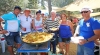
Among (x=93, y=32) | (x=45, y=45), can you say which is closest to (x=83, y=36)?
(x=93, y=32)

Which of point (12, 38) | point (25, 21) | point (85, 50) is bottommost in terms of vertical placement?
point (12, 38)

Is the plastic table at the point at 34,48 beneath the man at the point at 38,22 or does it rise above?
beneath

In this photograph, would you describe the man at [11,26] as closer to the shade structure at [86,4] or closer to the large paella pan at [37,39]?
the large paella pan at [37,39]

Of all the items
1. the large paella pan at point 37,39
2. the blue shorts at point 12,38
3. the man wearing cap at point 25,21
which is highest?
the man wearing cap at point 25,21

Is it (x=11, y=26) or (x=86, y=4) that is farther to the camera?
(x=86, y=4)

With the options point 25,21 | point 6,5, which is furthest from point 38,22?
point 6,5

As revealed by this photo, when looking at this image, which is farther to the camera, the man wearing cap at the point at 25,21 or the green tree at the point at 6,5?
the green tree at the point at 6,5

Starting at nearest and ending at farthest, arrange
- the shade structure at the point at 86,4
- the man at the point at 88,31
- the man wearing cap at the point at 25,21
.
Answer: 1. the man at the point at 88,31
2. the man wearing cap at the point at 25,21
3. the shade structure at the point at 86,4

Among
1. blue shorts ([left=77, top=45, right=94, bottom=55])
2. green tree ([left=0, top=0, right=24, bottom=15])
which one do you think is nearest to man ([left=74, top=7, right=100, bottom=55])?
blue shorts ([left=77, top=45, right=94, bottom=55])

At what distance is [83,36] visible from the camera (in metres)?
4.05

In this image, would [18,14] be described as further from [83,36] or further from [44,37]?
[83,36]

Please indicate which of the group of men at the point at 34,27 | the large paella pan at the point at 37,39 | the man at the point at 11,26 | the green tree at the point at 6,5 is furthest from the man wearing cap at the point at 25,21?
the green tree at the point at 6,5

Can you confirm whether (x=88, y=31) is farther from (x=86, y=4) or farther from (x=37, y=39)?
(x=86, y=4)

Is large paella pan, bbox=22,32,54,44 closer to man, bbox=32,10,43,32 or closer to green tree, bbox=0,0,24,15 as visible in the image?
man, bbox=32,10,43,32
